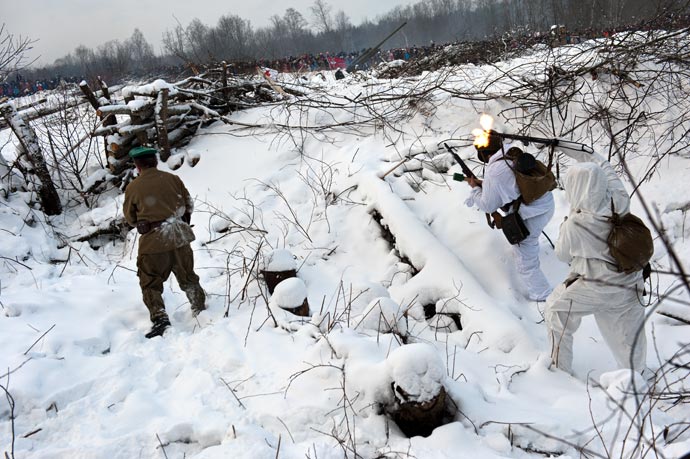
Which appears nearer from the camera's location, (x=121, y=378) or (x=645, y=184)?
(x=121, y=378)

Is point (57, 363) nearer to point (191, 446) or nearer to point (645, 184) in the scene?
point (191, 446)

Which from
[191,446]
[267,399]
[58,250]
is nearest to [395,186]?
[267,399]

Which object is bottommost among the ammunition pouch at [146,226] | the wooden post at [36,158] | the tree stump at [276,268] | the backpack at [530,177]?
the tree stump at [276,268]

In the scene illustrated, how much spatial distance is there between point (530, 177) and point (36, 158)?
8043 mm

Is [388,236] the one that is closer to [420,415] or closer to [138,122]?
[420,415]

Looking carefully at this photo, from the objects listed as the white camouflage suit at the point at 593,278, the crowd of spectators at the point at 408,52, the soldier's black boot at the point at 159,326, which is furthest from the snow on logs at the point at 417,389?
the crowd of spectators at the point at 408,52

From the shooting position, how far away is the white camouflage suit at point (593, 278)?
9.58ft

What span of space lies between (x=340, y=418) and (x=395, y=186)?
4.32 meters

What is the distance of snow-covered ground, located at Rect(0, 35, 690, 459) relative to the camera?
2398mm

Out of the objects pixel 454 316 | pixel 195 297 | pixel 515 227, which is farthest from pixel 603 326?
pixel 195 297

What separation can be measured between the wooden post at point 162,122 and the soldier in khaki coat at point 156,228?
4201 mm

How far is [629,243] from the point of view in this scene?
284 cm

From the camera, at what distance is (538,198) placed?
4.26 metres

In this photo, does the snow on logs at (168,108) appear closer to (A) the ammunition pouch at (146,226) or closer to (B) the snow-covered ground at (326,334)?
(B) the snow-covered ground at (326,334)
